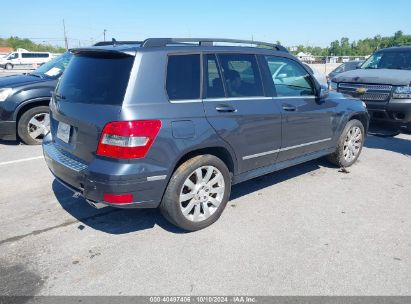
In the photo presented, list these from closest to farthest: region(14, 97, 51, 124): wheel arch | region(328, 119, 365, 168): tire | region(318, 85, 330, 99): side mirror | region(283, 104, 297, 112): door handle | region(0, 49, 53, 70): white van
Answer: region(283, 104, 297, 112): door handle → region(318, 85, 330, 99): side mirror → region(328, 119, 365, 168): tire → region(14, 97, 51, 124): wheel arch → region(0, 49, 53, 70): white van

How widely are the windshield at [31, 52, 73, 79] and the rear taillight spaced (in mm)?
4526

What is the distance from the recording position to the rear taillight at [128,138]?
2.94m

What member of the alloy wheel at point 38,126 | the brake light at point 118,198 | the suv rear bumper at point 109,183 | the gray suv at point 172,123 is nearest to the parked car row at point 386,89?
the gray suv at point 172,123

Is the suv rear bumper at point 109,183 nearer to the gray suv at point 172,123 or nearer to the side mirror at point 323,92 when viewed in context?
the gray suv at point 172,123

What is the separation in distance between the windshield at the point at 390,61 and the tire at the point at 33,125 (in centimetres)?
704

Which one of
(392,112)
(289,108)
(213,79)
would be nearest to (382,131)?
(392,112)

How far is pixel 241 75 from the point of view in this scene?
388 centimetres

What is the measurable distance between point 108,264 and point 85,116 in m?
1.28

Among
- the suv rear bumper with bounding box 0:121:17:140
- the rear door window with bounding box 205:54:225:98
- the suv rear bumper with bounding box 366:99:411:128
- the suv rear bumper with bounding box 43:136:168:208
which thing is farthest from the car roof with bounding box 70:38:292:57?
the suv rear bumper with bounding box 366:99:411:128

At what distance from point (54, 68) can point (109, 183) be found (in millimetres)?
4949

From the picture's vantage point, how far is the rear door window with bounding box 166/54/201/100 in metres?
3.25

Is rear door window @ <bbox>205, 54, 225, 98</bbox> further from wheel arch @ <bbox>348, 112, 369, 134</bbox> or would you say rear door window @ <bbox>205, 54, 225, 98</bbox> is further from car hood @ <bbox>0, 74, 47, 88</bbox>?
car hood @ <bbox>0, 74, 47, 88</bbox>

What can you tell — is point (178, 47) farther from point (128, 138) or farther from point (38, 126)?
point (38, 126)

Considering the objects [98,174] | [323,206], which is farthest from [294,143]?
[98,174]
